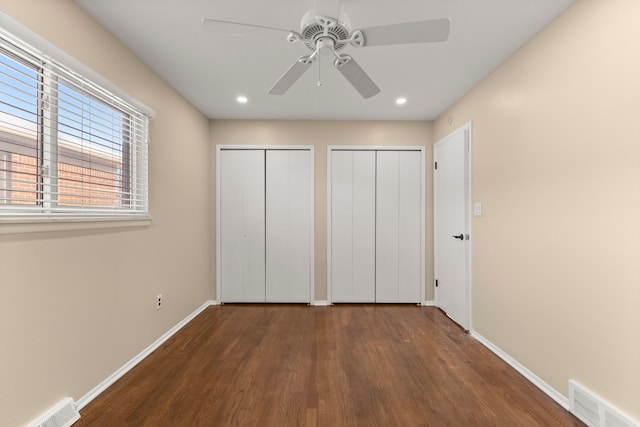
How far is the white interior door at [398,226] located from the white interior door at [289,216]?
94 centimetres

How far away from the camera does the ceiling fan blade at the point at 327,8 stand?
141 cm

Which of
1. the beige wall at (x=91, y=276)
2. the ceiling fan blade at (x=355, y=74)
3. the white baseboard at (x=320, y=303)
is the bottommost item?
the white baseboard at (x=320, y=303)

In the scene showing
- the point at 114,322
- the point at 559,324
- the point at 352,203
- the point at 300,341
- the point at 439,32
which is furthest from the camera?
the point at 352,203

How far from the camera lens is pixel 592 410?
5.21 ft

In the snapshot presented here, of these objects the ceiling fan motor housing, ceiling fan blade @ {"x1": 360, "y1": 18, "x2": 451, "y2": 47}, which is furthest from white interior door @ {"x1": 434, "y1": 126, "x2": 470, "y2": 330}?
the ceiling fan motor housing

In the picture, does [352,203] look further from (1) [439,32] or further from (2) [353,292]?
(1) [439,32]

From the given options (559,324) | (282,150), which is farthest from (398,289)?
(282,150)

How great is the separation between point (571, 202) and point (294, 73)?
1.84 metres

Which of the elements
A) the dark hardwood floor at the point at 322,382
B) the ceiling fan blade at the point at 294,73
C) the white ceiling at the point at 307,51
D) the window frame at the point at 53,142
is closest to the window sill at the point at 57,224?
the window frame at the point at 53,142

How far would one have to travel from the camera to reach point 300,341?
2646 mm

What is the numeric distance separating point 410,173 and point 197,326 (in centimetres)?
308

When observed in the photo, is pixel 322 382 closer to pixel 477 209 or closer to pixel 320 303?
pixel 320 303

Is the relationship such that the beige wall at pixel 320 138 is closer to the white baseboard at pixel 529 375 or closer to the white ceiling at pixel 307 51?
the white ceiling at pixel 307 51

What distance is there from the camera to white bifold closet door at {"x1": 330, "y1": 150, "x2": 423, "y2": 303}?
3.74 metres
